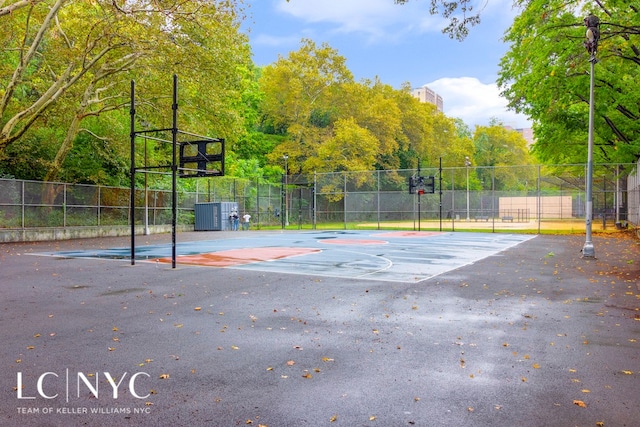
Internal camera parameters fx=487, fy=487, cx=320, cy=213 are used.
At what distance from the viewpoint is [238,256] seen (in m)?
16.5

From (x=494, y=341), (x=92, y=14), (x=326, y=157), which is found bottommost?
(x=494, y=341)

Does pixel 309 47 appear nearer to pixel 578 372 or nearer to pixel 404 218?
pixel 404 218

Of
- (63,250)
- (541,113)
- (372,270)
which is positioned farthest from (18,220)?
(541,113)

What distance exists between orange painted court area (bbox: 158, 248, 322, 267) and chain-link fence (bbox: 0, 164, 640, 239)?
37.2 ft

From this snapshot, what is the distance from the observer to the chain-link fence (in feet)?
80.0

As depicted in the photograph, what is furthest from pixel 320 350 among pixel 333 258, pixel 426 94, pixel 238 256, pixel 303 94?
pixel 426 94

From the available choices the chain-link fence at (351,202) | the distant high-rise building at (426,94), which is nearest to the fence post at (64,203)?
the chain-link fence at (351,202)

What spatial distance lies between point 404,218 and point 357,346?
113 feet

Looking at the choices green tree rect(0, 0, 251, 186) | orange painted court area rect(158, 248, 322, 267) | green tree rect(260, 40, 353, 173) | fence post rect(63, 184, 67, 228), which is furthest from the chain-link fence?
orange painted court area rect(158, 248, 322, 267)

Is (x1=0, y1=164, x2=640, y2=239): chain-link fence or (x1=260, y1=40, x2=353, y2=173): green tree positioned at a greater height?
(x1=260, y1=40, x2=353, y2=173): green tree

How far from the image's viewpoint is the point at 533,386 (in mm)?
4492

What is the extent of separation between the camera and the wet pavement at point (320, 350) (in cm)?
395
